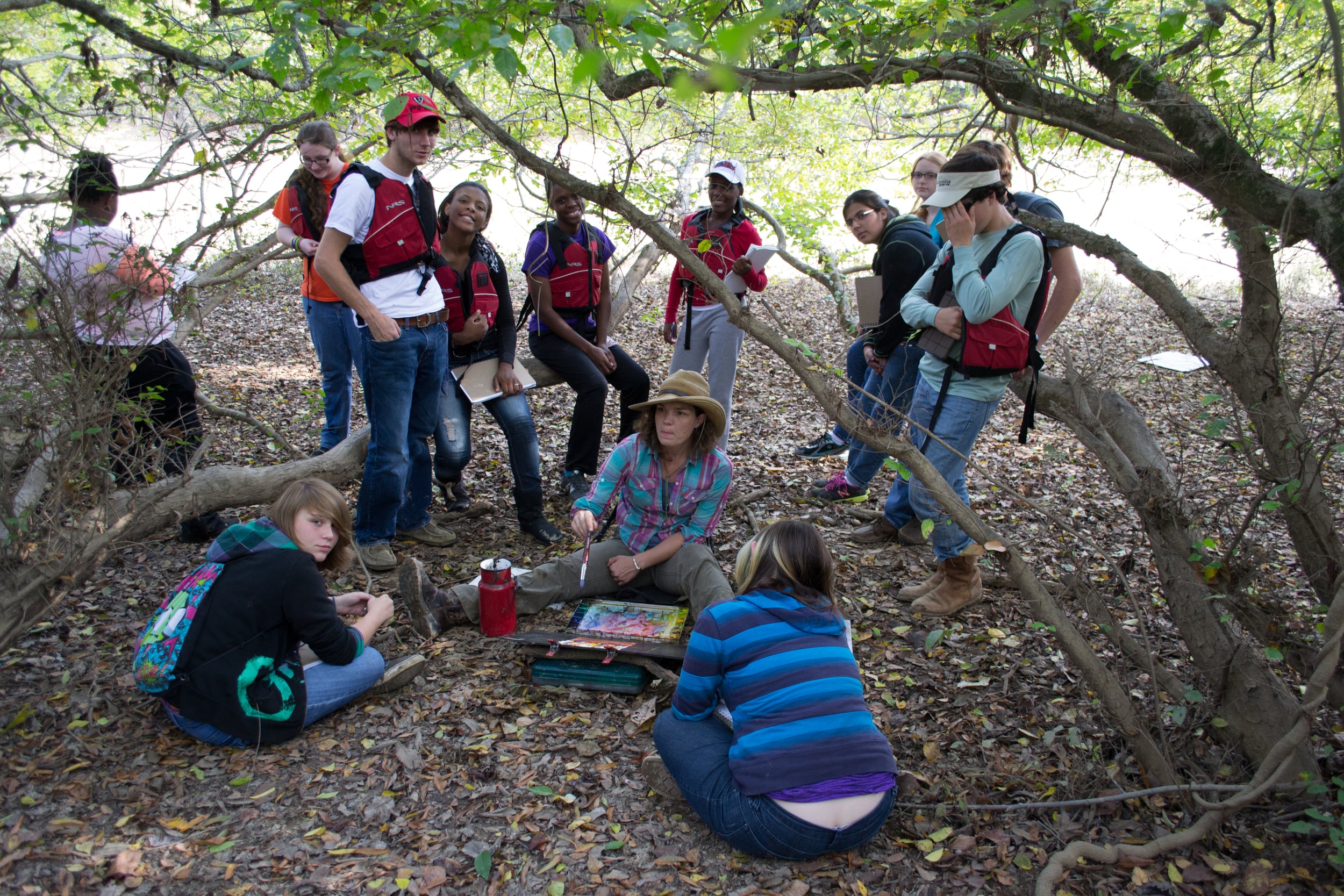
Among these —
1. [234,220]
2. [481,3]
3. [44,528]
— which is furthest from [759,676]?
[234,220]

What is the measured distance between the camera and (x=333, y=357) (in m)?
5.46

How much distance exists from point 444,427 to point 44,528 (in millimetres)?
2168

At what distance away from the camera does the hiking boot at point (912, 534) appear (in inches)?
190

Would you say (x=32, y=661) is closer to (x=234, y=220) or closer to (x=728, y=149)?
(x=234, y=220)

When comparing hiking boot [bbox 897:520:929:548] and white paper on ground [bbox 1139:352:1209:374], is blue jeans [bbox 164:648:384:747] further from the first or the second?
white paper on ground [bbox 1139:352:1209:374]

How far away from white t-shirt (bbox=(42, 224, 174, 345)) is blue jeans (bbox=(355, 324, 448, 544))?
40.0 inches

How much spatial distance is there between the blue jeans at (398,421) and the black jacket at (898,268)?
258cm

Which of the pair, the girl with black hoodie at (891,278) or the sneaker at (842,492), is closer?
the girl with black hoodie at (891,278)

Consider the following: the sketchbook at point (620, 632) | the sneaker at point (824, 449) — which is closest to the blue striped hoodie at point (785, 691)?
the sketchbook at point (620, 632)

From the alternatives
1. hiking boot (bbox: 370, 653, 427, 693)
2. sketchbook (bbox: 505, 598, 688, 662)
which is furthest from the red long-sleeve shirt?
hiking boot (bbox: 370, 653, 427, 693)

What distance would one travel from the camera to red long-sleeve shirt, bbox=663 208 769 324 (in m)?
5.42

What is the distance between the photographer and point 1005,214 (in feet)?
11.5

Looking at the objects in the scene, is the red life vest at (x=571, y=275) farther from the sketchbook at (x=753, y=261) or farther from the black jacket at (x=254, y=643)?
the black jacket at (x=254, y=643)

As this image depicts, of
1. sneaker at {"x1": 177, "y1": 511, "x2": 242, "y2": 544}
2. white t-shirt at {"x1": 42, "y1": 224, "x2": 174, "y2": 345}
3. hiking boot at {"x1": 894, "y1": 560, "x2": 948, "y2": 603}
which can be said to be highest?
white t-shirt at {"x1": 42, "y1": 224, "x2": 174, "y2": 345}
